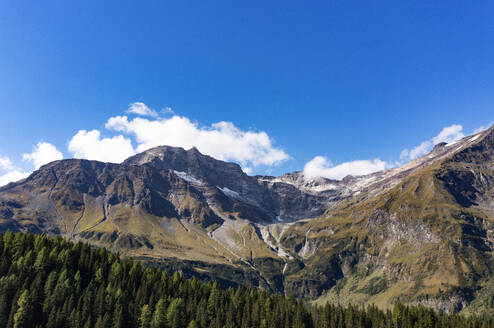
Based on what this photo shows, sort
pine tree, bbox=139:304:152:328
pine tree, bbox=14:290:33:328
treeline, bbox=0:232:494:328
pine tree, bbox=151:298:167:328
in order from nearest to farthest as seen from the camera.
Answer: pine tree, bbox=14:290:33:328 → treeline, bbox=0:232:494:328 → pine tree, bbox=151:298:167:328 → pine tree, bbox=139:304:152:328

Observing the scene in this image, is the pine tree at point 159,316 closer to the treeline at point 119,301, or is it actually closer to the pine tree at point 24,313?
the treeline at point 119,301

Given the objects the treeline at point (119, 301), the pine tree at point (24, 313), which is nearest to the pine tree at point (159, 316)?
the treeline at point (119, 301)

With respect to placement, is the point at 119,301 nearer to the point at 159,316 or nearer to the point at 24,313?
the point at 159,316

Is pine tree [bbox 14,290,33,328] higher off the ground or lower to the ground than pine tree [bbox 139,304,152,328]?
higher

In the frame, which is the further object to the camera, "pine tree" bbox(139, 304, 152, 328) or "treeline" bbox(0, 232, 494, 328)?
"pine tree" bbox(139, 304, 152, 328)

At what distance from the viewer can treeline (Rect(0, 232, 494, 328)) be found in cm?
11706

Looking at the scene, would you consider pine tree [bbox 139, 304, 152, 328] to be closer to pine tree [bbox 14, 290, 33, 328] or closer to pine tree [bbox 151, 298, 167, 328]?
pine tree [bbox 151, 298, 167, 328]

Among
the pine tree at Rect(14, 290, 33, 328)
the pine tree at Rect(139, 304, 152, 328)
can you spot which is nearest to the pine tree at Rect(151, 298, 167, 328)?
the pine tree at Rect(139, 304, 152, 328)

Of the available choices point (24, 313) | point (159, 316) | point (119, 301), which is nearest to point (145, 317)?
point (159, 316)

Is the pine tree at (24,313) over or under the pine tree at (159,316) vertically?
over

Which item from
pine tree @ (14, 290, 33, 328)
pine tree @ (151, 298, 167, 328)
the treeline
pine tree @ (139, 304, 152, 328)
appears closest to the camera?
pine tree @ (14, 290, 33, 328)

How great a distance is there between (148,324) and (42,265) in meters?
48.9

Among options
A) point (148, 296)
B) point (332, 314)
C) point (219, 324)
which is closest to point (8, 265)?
point (148, 296)

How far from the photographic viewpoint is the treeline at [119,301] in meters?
117
